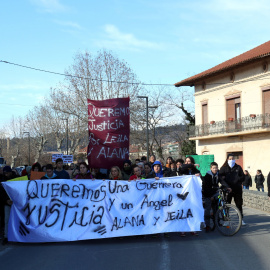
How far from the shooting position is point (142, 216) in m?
9.02

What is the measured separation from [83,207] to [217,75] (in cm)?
2707

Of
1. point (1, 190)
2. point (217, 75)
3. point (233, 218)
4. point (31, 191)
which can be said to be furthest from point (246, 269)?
point (217, 75)

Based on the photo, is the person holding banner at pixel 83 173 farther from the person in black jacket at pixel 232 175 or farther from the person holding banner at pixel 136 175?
the person in black jacket at pixel 232 175

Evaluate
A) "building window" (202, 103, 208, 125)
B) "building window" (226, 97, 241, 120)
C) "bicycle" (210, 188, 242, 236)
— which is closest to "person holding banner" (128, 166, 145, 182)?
"bicycle" (210, 188, 242, 236)

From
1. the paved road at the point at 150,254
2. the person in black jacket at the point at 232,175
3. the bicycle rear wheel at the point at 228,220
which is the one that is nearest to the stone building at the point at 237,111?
the person in black jacket at the point at 232,175

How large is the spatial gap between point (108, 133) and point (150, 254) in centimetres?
443

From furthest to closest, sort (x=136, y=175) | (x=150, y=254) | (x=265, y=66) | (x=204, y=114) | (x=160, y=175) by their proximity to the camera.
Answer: (x=204, y=114)
(x=265, y=66)
(x=160, y=175)
(x=136, y=175)
(x=150, y=254)

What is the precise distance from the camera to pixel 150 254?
7.42 m

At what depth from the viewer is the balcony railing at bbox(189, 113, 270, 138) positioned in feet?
95.5

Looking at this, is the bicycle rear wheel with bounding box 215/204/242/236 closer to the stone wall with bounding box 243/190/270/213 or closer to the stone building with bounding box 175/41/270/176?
the stone wall with bounding box 243/190/270/213

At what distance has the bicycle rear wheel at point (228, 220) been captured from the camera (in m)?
9.09

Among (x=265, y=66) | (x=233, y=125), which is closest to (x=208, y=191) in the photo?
(x=265, y=66)

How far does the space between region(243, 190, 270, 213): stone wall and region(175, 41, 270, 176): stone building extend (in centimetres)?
1281

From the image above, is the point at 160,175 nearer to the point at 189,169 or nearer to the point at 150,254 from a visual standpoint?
the point at 189,169
